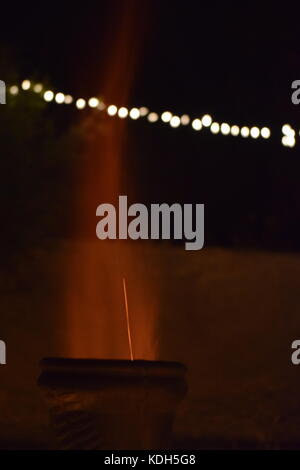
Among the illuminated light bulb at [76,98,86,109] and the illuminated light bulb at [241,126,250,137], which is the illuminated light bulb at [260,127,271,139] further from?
the illuminated light bulb at [76,98,86,109]

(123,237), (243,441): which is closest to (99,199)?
(123,237)

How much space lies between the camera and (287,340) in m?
10.5

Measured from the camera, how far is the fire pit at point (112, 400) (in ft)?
18.3

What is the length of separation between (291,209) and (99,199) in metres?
3.72

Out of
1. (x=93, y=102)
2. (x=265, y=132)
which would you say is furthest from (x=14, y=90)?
(x=265, y=132)

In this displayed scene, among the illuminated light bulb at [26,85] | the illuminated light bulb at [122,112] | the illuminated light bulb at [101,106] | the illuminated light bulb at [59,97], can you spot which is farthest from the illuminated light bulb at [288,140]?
the illuminated light bulb at [26,85]

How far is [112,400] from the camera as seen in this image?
5.69m

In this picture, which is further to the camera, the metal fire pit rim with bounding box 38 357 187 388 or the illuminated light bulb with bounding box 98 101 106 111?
the illuminated light bulb with bounding box 98 101 106 111

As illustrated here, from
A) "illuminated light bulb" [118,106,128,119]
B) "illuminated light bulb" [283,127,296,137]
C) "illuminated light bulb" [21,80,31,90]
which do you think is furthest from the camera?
"illuminated light bulb" [283,127,296,137]

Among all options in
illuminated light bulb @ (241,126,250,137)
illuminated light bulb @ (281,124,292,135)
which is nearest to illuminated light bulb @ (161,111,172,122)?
illuminated light bulb @ (241,126,250,137)

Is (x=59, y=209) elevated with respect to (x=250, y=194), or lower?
lower

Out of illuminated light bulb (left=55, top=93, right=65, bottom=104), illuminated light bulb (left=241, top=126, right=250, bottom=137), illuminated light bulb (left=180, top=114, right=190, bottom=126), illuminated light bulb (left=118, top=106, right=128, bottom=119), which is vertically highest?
illuminated light bulb (left=180, top=114, right=190, bottom=126)

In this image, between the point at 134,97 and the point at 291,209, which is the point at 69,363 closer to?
the point at 134,97

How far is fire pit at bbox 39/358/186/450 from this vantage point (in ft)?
18.3
